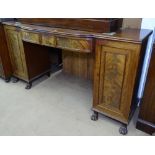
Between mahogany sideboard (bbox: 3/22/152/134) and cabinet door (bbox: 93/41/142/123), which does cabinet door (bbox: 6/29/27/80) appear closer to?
mahogany sideboard (bbox: 3/22/152/134)

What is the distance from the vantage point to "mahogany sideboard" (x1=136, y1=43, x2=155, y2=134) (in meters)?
1.32

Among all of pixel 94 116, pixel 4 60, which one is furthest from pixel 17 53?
pixel 94 116

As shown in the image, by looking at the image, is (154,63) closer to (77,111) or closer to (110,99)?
(110,99)

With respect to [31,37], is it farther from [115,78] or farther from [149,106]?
[149,106]

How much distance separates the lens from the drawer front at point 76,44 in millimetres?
1399

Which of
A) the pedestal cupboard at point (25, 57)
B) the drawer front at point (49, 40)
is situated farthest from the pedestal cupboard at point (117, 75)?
the pedestal cupboard at point (25, 57)

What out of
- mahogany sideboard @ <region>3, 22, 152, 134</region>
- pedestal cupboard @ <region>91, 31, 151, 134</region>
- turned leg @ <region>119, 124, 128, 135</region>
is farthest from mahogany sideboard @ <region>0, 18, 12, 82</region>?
turned leg @ <region>119, 124, 128, 135</region>

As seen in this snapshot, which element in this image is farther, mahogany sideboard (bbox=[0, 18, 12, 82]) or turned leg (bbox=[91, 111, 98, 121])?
mahogany sideboard (bbox=[0, 18, 12, 82])

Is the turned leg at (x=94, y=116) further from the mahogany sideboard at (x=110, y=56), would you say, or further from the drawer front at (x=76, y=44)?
the drawer front at (x=76, y=44)

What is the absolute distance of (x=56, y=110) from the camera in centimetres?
187

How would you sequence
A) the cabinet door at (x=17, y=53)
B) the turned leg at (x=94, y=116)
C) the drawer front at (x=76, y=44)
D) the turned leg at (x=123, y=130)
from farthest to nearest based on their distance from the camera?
the cabinet door at (x=17, y=53) → the turned leg at (x=94, y=116) → the turned leg at (x=123, y=130) → the drawer front at (x=76, y=44)

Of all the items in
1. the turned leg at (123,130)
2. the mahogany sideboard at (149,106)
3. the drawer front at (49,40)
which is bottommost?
the turned leg at (123,130)

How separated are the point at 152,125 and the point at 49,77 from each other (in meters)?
1.57

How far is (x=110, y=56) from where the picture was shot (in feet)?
4.40
